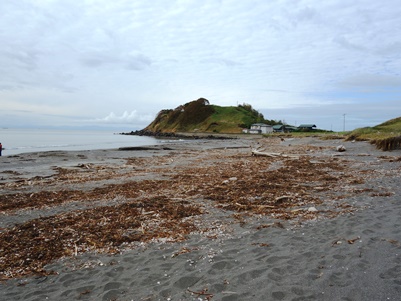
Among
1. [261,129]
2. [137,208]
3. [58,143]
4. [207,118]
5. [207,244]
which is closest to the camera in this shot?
[207,244]

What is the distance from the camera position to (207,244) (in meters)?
6.40

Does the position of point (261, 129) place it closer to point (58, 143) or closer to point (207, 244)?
point (58, 143)

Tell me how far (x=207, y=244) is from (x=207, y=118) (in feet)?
500

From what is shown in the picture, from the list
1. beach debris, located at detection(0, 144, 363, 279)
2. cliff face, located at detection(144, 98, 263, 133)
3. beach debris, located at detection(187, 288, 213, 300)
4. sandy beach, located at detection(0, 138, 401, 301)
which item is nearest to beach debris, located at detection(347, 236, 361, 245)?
sandy beach, located at detection(0, 138, 401, 301)

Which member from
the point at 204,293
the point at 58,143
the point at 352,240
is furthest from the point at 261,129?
the point at 204,293

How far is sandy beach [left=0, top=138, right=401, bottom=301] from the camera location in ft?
15.0

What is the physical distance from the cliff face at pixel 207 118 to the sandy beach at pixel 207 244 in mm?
118680

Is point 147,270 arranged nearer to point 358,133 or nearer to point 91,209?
point 91,209

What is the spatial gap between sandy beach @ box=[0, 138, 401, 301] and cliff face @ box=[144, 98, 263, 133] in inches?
4672

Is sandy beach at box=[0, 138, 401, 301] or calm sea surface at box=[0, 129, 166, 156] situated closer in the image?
sandy beach at box=[0, 138, 401, 301]

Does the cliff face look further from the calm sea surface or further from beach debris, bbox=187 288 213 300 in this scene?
beach debris, bbox=187 288 213 300

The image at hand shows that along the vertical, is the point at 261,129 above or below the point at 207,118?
below

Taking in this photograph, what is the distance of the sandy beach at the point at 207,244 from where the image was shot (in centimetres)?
457

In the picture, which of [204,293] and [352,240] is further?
A: [352,240]
